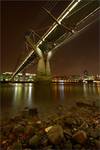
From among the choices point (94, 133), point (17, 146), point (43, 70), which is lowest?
point (17, 146)

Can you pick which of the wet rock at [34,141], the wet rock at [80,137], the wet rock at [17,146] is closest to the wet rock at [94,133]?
the wet rock at [80,137]

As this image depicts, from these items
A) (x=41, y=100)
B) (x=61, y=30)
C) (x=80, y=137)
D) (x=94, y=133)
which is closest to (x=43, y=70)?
(x=61, y=30)

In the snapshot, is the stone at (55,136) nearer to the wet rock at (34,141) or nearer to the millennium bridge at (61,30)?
the wet rock at (34,141)

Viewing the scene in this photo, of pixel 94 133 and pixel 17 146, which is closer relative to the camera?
pixel 17 146

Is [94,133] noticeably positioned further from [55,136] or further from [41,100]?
[41,100]

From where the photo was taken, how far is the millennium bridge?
12.8m

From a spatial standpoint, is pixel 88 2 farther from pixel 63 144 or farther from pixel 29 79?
pixel 29 79

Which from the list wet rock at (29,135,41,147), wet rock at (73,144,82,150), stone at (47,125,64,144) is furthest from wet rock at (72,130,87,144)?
wet rock at (29,135,41,147)

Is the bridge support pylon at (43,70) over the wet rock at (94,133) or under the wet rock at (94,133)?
over

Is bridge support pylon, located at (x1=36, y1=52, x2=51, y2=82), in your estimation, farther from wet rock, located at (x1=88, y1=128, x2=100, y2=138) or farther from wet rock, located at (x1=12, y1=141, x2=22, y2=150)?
wet rock, located at (x1=12, y1=141, x2=22, y2=150)

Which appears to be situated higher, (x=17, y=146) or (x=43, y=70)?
(x=43, y=70)

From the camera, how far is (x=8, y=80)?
44844mm

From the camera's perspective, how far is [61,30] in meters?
18.9

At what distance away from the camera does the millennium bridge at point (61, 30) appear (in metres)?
12.8
